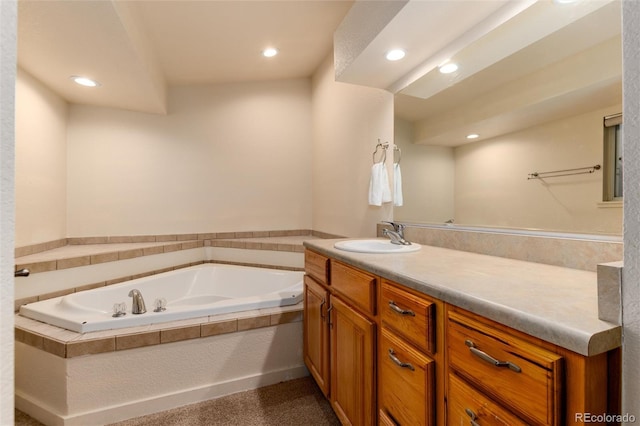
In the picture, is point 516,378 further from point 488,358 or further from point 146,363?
point 146,363

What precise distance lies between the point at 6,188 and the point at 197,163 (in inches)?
113

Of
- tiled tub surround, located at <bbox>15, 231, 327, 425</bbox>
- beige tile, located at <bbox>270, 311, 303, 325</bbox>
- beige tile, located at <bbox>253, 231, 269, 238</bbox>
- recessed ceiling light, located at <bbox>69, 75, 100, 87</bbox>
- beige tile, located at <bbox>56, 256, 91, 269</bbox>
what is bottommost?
tiled tub surround, located at <bbox>15, 231, 327, 425</bbox>

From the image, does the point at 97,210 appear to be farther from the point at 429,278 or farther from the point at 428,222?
the point at 429,278

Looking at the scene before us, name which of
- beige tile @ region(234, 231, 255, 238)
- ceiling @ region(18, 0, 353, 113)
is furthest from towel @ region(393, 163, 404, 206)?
beige tile @ region(234, 231, 255, 238)

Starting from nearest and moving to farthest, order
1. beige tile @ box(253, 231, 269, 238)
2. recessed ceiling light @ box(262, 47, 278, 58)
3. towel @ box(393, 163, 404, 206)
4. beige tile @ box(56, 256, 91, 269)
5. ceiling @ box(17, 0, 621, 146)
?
ceiling @ box(17, 0, 621, 146)
towel @ box(393, 163, 404, 206)
beige tile @ box(56, 256, 91, 269)
recessed ceiling light @ box(262, 47, 278, 58)
beige tile @ box(253, 231, 269, 238)

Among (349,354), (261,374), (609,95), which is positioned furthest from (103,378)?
(609,95)

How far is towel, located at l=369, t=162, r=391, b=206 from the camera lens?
1.97 m

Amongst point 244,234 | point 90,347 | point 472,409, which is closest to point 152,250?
point 244,234

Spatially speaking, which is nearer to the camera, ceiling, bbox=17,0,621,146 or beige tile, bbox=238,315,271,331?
ceiling, bbox=17,0,621,146

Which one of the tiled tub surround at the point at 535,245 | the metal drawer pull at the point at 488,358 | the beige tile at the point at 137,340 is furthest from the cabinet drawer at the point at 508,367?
the beige tile at the point at 137,340

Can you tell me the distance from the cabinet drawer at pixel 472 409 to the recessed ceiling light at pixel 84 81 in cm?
307

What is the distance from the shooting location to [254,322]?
5.93 feet

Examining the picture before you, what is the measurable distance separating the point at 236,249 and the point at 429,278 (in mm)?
2435

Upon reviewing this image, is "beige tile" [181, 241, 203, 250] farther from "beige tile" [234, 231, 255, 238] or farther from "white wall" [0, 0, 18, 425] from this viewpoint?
"white wall" [0, 0, 18, 425]
